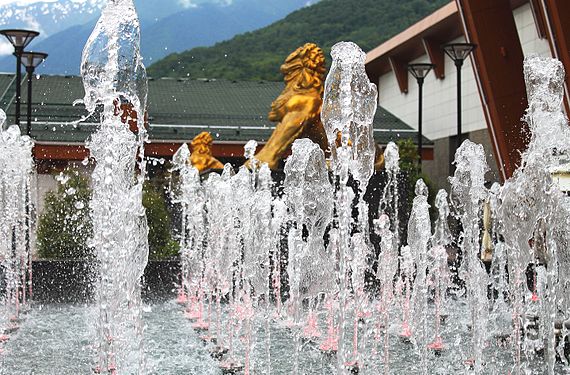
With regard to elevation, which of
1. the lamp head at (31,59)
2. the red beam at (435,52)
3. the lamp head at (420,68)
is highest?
the red beam at (435,52)

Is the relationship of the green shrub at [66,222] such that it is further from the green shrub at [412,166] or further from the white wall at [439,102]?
the white wall at [439,102]

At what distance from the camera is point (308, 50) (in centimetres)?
1262

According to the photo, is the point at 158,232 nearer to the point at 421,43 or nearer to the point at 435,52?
the point at 435,52

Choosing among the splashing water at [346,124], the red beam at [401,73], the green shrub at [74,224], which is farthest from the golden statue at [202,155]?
the splashing water at [346,124]

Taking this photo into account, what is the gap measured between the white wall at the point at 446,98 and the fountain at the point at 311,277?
36.3ft

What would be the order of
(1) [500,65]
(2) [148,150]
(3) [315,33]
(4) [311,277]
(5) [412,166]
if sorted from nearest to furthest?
1. (4) [311,277]
2. (1) [500,65]
3. (5) [412,166]
4. (2) [148,150]
5. (3) [315,33]

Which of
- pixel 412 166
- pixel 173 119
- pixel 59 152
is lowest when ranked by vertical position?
pixel 412 166

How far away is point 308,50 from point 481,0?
516 cm

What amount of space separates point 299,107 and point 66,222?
13.2 ft

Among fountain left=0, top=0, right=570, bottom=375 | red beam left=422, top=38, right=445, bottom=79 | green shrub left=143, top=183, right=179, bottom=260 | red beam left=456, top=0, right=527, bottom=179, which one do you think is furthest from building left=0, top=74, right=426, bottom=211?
fountain left=0, top=0, right=570, bottom=375

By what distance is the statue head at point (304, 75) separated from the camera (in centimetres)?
1258

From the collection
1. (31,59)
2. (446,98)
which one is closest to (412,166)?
(446,98)

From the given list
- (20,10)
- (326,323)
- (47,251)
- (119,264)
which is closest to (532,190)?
(119,264)

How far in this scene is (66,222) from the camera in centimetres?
1371
